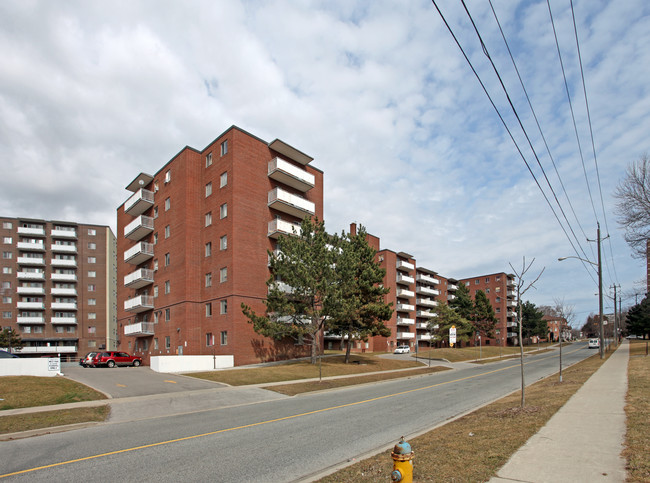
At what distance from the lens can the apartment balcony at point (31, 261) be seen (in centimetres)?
7025

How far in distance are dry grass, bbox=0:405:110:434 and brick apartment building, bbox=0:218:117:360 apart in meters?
66.3

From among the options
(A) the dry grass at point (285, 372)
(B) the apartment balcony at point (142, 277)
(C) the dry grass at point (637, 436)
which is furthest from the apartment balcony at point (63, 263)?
(C) the dry grass at point (637, 436)

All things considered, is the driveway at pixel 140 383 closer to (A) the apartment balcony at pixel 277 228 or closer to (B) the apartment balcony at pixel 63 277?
(A) the apartment balcony at pixel 277 228

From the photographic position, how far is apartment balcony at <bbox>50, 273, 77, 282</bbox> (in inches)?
2854

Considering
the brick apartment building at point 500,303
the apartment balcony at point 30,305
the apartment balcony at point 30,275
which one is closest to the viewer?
the apartment balcony at point 30,305

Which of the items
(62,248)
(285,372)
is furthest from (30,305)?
(285,372)

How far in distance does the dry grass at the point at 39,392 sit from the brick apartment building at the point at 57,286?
59.3 metres

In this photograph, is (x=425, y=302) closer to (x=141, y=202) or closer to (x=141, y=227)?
(x=141, y=227)

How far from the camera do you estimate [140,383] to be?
21.8 meters

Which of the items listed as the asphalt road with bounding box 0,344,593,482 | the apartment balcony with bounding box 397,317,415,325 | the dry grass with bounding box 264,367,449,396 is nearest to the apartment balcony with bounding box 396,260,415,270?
the apartment balcony with bounding box 397,317,415,325

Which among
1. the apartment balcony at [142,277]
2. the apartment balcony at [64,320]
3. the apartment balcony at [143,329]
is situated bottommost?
the apartment balcony at [64,320]

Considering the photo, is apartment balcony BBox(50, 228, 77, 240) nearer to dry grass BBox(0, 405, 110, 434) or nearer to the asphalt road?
dry grass BBox(0, 405, 110, 434)

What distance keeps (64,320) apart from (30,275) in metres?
9.45

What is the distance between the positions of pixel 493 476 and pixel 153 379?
21.8 meters
